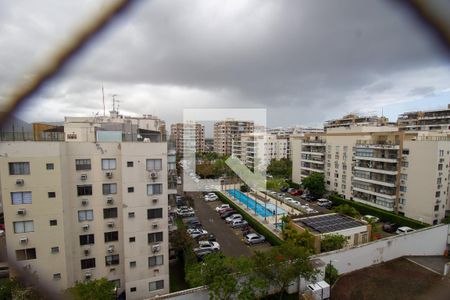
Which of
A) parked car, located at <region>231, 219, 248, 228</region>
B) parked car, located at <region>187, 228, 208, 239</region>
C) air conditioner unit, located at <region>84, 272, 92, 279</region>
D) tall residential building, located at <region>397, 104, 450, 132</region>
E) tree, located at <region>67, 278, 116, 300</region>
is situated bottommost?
parked car, located at <region>231, 219, 248, 228</region>

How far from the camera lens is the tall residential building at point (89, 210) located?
7855 mm

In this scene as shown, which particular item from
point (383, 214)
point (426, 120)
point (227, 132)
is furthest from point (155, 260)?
point (227, 132)

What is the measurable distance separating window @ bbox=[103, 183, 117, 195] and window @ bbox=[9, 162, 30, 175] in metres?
2.37

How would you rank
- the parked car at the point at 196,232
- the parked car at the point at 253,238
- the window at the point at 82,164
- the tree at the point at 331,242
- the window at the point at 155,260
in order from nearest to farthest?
the window at the point at 82,164, the window at the point at 155,260, the tree at the point at 331,242, the parked car at the point at 253,238, the parked car at the point at 196,232

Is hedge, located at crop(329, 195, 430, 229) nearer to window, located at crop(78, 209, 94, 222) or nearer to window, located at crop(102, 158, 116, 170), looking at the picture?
window, located at crop(102, 158, 116, 170)

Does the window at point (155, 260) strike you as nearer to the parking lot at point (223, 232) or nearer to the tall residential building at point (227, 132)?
the parking lot at point (223, 232)

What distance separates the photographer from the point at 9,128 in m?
7.62

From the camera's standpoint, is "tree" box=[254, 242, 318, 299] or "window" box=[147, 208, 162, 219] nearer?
"tree" box=[254, 242, 318, 299]

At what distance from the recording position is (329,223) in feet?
44.4

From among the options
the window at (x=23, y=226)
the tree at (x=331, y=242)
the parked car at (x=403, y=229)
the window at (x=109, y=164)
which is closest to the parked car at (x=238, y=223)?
the tree at (x=331, y=242)

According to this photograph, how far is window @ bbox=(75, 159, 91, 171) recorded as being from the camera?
28.5 feet

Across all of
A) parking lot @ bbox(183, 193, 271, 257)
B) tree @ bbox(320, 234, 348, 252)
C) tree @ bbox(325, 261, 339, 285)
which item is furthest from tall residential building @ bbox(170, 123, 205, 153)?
tree @ bbox(325, 261, 339, 285)

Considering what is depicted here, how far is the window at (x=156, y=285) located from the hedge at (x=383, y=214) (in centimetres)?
1567

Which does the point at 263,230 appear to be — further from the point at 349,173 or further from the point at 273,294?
the point at 349,173
